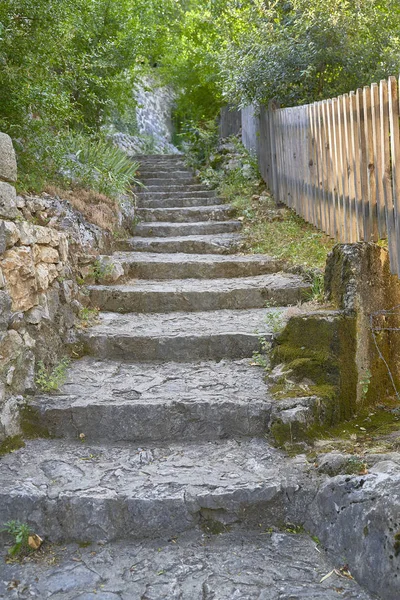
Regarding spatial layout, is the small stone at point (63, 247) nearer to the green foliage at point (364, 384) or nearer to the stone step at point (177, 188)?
the green foliage at point (364, 384)

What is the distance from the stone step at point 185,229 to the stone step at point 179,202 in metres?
1.10

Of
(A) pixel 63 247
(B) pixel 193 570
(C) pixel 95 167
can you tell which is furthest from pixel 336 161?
(B) pixel 193 570

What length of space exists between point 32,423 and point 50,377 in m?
0.38

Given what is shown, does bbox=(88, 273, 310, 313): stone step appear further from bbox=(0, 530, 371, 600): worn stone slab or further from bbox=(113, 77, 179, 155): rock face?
bbox=(113, 77, 179, 155): rock face

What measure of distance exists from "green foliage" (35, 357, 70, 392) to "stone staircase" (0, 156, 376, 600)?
82 millimetres

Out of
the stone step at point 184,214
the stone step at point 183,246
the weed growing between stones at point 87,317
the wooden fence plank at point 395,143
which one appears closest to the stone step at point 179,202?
the stone step at point 184,214

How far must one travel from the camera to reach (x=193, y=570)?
2.56 metres

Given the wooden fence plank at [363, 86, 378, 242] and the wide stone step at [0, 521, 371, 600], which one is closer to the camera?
the wide stone step at [0, 521, 371, 600]

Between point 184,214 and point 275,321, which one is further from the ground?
point 184,214

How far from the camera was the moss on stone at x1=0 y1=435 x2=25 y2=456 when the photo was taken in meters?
3.26

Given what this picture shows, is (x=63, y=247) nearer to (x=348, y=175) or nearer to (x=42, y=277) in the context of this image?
(x=42, y=277)

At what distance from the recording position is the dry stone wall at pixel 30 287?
11.3ft

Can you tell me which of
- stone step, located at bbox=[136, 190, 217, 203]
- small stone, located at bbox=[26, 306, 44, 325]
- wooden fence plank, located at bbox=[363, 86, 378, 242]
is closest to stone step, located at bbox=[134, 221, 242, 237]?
stone step, located at bbox=[136, 190, 217, 203]

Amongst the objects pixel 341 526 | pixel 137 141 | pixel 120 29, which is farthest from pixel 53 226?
pixel 137 141
